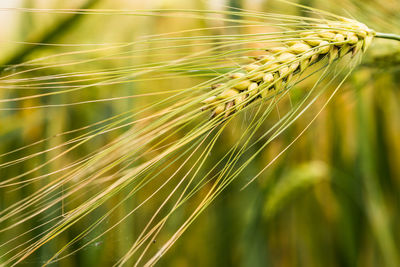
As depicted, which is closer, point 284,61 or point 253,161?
point 284,61

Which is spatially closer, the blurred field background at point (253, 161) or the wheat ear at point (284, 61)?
the wheat ear at point (284, 61)

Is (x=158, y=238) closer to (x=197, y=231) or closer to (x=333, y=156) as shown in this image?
(x=197, y=231)

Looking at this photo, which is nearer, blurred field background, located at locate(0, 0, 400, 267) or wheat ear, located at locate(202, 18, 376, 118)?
wheat ear, located at locate(202, 18, 376, 118)

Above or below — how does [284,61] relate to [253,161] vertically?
above

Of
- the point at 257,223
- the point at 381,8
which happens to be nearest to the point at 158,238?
the point at 257,223
